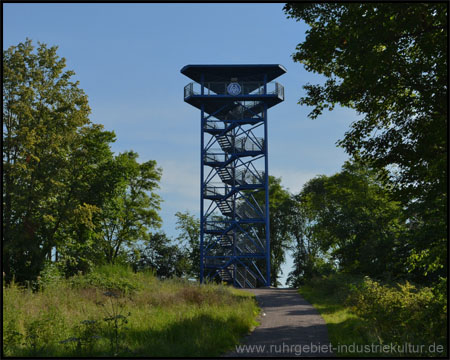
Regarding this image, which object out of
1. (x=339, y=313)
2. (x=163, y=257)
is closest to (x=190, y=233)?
(x=163, y=257)

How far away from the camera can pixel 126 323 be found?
424 inches

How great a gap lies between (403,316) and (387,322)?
43cm

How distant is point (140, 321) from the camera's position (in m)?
12.4

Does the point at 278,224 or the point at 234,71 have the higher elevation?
the point at 234,71

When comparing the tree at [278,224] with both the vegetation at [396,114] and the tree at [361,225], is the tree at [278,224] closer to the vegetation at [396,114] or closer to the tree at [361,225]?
the tree at [361,225]

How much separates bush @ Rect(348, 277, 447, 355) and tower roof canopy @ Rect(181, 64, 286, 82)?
74.3 ft

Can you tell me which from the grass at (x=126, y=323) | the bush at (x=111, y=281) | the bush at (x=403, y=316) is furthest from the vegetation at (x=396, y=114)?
the bush at (x=111, y=281)

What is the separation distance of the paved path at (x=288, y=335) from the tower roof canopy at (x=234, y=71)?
845 inches

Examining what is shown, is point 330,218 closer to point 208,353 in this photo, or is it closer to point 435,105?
point 435,105

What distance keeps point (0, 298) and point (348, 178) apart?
1077 inches

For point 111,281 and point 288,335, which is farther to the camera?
point 111,281

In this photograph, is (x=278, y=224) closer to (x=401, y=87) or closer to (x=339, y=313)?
(x=339, y=313)

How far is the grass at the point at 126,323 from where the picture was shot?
9.62 meters

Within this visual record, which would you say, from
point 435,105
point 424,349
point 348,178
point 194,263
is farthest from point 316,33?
point 194,263
